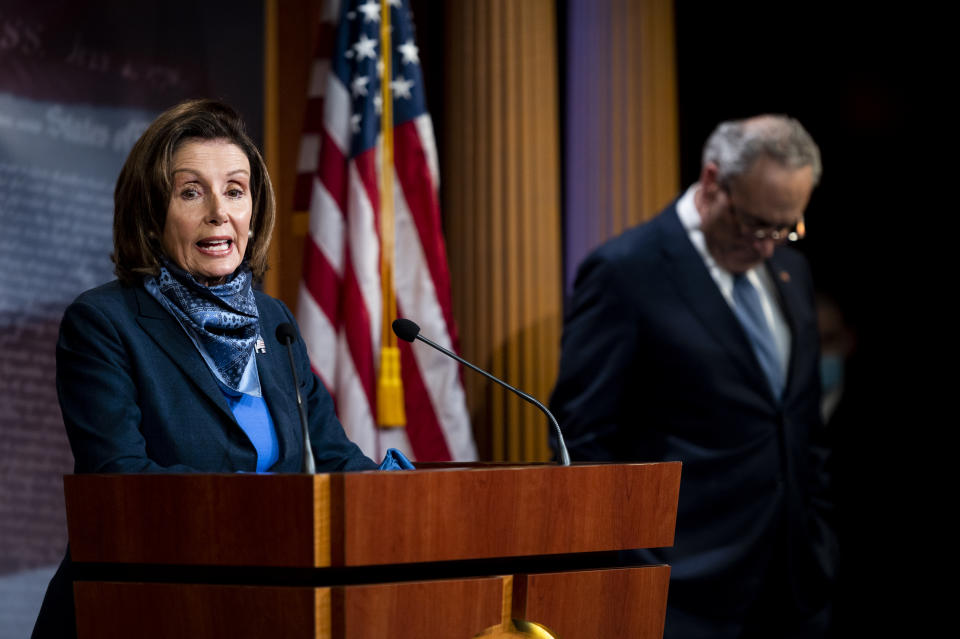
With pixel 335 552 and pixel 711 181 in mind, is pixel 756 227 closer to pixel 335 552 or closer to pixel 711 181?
pixel 711 181

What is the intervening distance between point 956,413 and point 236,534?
3.27 m

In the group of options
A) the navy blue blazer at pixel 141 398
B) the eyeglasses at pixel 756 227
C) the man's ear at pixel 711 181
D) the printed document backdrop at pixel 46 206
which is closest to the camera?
the navy blue blazer at pixel 141 398

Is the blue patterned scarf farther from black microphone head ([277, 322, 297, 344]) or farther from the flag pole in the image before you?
the flag pole

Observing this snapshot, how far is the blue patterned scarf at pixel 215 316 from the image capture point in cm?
176

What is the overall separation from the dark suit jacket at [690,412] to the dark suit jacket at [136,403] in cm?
132

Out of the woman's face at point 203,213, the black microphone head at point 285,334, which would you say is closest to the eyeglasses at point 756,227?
the woman's face at point 203,213

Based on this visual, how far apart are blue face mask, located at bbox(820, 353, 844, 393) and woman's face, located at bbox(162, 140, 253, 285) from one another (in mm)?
2917

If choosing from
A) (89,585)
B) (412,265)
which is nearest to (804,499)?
(412,265)

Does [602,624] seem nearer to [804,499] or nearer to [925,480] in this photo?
[804,499]

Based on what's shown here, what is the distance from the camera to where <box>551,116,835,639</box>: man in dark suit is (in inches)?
118

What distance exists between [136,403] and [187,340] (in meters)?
0.14

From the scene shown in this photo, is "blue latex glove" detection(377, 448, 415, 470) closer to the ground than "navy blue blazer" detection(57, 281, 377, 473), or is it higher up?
closer to the ground

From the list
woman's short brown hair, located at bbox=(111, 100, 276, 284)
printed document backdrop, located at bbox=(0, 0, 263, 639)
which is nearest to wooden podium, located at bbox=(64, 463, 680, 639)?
woman's short brown hair, located at bbox=(111, 100, 276, 284)

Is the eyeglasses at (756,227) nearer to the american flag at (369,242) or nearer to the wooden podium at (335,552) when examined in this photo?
the american flag at (369,242)
